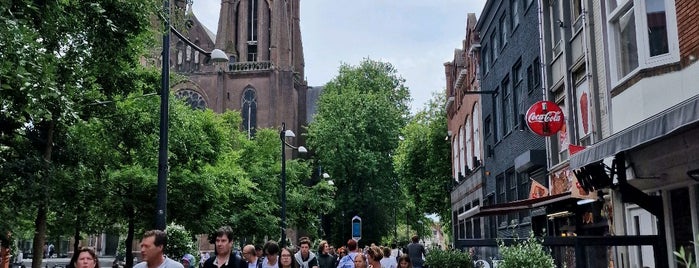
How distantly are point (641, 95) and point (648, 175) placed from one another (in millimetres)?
1182

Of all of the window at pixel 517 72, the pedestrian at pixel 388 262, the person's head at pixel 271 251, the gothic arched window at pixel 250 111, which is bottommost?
the pedestrian at pixel 388 262

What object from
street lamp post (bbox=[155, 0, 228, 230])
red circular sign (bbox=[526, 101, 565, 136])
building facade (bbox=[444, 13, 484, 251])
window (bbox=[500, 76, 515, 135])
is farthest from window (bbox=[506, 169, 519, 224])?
street lamp post (bbox=[155, 0, 228, 230])

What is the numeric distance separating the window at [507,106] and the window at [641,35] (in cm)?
1310

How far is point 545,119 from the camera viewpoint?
54.9 ft

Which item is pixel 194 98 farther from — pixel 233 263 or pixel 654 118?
pixel 654 118

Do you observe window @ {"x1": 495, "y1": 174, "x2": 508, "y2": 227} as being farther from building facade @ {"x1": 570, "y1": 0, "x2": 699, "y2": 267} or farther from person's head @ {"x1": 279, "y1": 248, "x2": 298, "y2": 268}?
person's head @ {"x1": 279, "y1": 248, "x2": 298, "y2": 268}

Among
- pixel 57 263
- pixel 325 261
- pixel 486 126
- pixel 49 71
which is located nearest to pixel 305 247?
pixel 325 261

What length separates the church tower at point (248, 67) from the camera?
6538 cm

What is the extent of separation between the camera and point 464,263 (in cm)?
1524

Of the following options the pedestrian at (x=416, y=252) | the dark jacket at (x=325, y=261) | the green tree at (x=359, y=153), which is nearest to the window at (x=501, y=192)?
the pedestrian at (x=416, y=252)

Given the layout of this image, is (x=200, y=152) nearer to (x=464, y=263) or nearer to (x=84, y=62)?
(x=84, y=62)

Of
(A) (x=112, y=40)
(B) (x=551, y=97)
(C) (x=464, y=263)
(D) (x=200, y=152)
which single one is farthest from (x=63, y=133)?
(B) (x=551, y=97)

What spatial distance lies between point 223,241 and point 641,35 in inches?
244

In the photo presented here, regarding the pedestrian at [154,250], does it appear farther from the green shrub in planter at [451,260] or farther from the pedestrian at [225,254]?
the green shrub in planter at [451,260]
